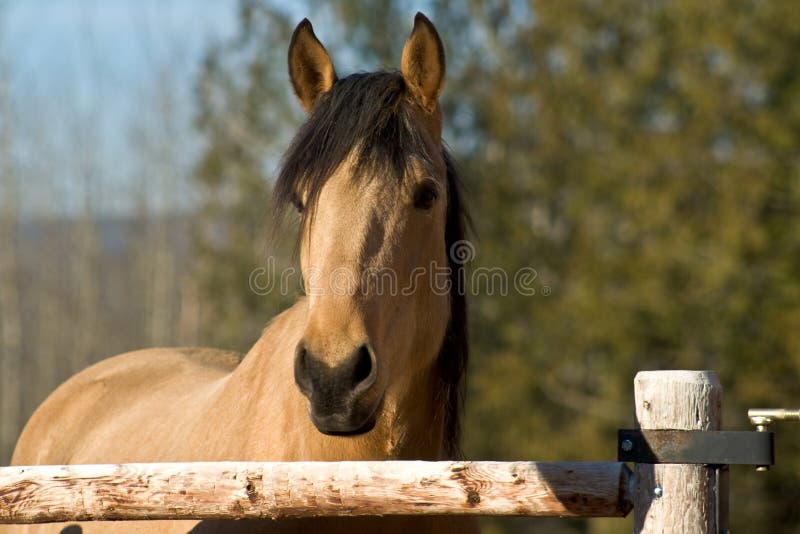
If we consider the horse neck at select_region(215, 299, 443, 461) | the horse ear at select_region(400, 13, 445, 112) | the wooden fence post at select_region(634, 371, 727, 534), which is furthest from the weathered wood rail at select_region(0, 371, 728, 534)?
the horse ear at select_region(400, 13, 445, 112)

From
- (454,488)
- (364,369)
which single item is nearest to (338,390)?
(364,369)

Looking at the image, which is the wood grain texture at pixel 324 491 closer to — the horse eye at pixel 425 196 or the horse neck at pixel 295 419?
the horse neck at pixel 295 419

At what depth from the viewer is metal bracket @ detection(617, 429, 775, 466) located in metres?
2.26

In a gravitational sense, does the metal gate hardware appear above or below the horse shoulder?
above

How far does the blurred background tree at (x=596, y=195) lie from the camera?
14258 mm

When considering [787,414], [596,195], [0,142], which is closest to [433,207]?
[787,414]

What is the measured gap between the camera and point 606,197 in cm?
1712

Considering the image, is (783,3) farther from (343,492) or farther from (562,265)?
(343,492)

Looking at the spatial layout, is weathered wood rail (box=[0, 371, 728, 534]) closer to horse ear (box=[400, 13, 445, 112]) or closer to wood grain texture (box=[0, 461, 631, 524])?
wood grain texture (box=[0, 461, 631, 524])

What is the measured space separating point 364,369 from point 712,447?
96 centimetres

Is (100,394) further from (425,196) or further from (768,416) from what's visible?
(768,416)

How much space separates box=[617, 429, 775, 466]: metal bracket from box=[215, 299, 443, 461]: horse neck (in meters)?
0.98

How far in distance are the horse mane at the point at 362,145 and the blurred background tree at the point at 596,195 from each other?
36.5ft

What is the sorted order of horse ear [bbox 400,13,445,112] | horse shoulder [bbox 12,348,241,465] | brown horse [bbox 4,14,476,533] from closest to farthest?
brown horse [bbox 4,14,476,533] < horse ear [bbox 400,13,445,112] < horse shoulder [bbox 12,348,241,465]
